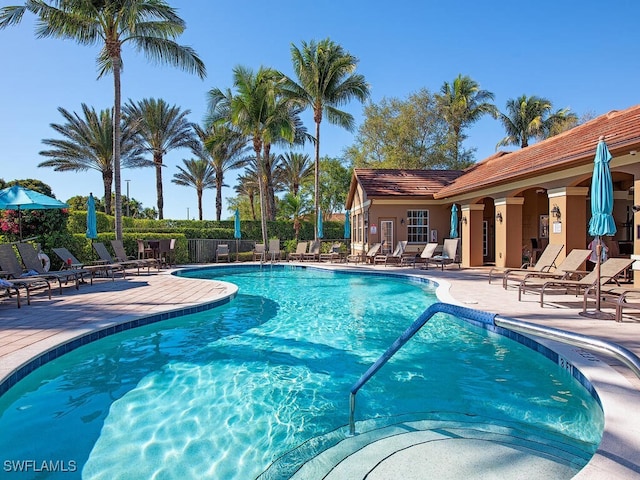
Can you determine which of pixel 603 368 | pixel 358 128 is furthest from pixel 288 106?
pixel 603 368

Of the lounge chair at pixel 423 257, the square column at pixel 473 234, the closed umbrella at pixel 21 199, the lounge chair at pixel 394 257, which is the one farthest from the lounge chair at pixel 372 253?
the closed umbrella at pixel 21 199

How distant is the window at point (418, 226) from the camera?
2117 cm

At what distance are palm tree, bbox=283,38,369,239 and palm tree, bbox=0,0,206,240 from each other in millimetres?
7794

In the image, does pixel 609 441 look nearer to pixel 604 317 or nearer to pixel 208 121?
pixel 604 317

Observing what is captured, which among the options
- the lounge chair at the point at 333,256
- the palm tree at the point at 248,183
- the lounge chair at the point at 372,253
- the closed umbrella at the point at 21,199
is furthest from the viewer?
the palm tree at the point at 248,183

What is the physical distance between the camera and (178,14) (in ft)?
51.9

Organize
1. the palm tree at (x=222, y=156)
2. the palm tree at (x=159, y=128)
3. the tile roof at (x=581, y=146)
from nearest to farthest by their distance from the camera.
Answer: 1. the tile roof at (x=581, y=146)
2. the palm tree at (x=159, y=128)
3. the palm tree at (x=222, y=156)

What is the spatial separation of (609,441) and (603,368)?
187 centimetres

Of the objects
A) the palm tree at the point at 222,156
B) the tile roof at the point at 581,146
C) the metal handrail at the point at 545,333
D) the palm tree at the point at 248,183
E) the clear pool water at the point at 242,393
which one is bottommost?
the clear pool water at the point at 242,393

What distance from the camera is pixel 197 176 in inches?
1390

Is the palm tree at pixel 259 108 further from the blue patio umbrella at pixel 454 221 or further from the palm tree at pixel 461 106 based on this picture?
the palm tree at pixel 461 106

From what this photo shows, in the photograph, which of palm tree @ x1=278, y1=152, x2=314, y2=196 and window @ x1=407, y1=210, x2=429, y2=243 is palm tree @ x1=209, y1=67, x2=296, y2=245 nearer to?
window @ x1=407, y1=210, x2=429, y2=243

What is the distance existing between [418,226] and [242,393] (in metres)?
17.8

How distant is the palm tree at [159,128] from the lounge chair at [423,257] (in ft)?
62.1
